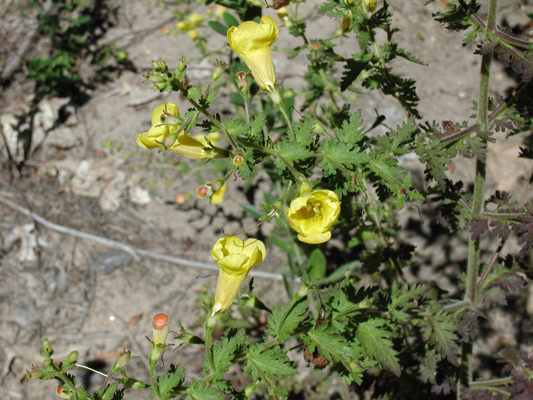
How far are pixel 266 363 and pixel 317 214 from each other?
2.11ft

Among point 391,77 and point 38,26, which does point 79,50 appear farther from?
point 391,77

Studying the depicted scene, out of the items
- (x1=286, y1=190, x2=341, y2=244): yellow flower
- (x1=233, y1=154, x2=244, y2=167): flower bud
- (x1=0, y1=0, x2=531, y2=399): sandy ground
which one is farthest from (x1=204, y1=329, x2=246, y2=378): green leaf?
(x1=0, y1=0, x2=531, y2=399): sandy ground

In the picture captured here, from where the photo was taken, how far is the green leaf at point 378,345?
2077mm

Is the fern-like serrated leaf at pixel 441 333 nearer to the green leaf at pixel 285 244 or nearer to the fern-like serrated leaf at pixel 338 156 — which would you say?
the fern-like serrated leaf at pixel 338 156

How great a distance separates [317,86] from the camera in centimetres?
291

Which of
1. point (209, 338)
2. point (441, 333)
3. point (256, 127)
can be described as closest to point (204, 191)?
point (256, 127)

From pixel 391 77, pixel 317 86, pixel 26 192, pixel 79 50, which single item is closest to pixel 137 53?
pixel 79 50

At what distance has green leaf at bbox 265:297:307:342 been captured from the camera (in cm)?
197

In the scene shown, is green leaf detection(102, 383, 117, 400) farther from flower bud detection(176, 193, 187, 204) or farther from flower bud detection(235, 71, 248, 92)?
flower bud detection(176, 193, 187, 204)

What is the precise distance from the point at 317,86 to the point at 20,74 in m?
4.30

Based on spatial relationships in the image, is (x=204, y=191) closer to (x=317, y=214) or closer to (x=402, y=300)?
(x=317, y=214)

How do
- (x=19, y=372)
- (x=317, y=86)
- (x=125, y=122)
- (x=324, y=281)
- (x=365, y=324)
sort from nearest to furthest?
(x=365, y=324) < (x=317, y=86) < (x=324, y=281) < (x=19, y=372) < (x=125, y=122)

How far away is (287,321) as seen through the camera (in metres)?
2.00

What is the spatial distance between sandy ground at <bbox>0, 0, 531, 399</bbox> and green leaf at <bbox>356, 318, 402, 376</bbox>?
6.94 feet
